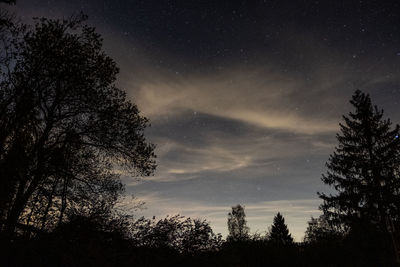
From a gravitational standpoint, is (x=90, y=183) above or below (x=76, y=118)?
below

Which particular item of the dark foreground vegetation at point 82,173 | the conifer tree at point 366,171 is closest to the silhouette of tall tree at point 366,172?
the conifer tree at point 366,171

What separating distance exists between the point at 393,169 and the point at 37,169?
A: 28.3m

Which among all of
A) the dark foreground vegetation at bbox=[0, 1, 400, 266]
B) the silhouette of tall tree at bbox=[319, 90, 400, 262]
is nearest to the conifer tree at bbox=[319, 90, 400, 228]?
the silhouette of tall tree at bbox=[319, 90, 400, 262]

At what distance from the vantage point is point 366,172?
26.5m

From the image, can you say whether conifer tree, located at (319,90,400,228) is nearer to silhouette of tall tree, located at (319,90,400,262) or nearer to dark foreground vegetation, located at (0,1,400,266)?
silhouette of tall tree, located at (319,90,400,262)

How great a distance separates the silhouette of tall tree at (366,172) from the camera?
25500 millimetres

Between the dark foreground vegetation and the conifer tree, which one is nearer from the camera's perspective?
the dark foreground vegetation

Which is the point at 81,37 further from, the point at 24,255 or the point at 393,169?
the point at 393,169

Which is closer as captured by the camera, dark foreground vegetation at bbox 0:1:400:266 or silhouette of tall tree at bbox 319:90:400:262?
dark foreground vegetation at bbox 0:1:400:266

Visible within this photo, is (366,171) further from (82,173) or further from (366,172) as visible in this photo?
(82,173)

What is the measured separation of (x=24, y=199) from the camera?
37.5ft

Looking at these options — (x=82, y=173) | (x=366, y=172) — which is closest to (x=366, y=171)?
(x=366, y=172)

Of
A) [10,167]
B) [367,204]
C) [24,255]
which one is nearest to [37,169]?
[10,167]

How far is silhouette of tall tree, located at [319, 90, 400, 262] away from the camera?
25500 mm
